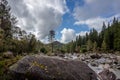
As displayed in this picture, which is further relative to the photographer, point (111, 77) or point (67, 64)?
point (111, 77)

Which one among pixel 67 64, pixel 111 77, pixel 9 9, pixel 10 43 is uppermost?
pixel 9 9

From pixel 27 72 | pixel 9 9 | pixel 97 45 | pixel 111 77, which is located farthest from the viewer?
pixel 97 45

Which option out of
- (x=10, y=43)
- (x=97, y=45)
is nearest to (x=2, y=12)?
(x=10, y=43)

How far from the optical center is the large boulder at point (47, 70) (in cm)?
1041

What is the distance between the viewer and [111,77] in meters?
14.0

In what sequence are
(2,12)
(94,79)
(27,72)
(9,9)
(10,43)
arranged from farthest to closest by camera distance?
(9,9), (2,12), (10,43), (94,79), (27,72)

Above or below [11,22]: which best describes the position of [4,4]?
above

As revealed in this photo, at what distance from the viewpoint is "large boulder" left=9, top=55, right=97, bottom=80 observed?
10.4 m

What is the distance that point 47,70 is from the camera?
34.8ft

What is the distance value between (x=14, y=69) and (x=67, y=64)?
3.03 metres

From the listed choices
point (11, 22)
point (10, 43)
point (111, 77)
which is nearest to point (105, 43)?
point (11, 22)

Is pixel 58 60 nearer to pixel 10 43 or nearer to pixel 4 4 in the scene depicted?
pixel 10 43

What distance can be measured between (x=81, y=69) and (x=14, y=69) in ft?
12.6

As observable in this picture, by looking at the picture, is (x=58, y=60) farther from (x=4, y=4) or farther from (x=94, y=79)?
(x=4, y=4)
